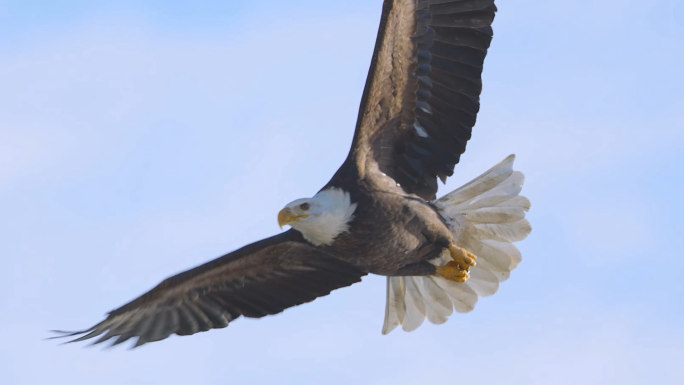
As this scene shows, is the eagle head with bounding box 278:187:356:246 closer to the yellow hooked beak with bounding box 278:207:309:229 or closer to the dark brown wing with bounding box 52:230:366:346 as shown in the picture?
the yellow hooked beak with bounding box 278:207:309:229

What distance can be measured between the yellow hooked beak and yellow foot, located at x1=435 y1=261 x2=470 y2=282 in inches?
47.2

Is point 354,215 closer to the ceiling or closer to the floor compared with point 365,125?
closer to the floor

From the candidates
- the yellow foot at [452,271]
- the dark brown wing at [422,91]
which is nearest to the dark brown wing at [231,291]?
the yellow foot at [452,271]

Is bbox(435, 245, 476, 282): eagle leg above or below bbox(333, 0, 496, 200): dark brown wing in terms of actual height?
below

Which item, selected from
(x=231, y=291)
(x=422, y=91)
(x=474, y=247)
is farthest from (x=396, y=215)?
(x=231, y=291)

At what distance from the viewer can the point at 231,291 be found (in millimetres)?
11320

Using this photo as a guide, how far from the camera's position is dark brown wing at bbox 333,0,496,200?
10.5 m

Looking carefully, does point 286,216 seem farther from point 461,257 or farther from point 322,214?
point 461,257

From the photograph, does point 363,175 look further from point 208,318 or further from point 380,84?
point 208,318

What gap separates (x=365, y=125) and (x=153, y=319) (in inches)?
83.9

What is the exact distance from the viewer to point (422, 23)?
10.6 meters

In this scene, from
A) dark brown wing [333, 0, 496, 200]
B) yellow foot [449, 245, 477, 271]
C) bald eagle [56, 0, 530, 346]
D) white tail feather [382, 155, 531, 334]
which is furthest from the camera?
white tail feather [382, 155, 531, 334]

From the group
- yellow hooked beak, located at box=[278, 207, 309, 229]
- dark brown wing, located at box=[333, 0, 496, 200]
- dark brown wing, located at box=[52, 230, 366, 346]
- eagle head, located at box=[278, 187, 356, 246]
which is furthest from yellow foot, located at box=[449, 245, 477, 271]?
yellow hooked beak, located at box=[278, 207, 309, 229]

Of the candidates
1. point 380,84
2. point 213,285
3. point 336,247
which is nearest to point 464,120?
point 380,84
